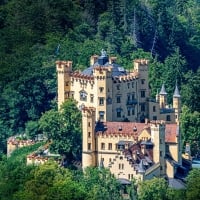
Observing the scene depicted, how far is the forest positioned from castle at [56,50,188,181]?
1780mm

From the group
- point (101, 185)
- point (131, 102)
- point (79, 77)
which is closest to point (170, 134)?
point (131, 102)

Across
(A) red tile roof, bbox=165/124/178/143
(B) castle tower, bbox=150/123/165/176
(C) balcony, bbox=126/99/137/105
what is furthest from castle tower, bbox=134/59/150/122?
(B) castle tower, bbox=150/123/165/176

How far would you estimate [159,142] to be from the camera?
10112 centimetres

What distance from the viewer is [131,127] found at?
10294 centimetres

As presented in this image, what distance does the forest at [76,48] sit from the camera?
4500 inches

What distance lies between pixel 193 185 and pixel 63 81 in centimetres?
1330

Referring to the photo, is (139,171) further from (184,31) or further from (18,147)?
(184,31)

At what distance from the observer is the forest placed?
114312 millimetres

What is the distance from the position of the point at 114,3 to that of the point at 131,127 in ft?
117

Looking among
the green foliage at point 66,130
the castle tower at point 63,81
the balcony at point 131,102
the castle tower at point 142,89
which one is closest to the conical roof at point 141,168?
the green foliage at point 66,130

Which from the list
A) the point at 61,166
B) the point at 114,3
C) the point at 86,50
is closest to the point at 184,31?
the point at 114,3

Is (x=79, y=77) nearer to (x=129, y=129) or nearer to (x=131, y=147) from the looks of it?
(x=129, y=129)

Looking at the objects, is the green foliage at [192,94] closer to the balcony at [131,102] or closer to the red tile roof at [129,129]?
the balcony at [131,102]

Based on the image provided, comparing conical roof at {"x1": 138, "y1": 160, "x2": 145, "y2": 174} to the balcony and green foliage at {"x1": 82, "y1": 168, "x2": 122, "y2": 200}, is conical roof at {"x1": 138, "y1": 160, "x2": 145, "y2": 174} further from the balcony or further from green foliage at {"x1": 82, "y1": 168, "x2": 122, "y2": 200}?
the balcony
